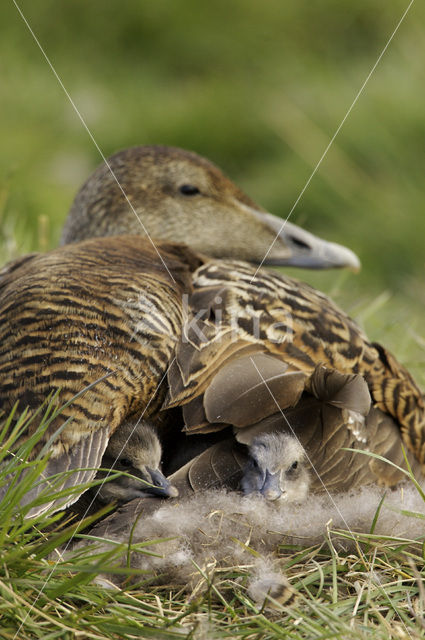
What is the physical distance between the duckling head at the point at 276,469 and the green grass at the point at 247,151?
7.7 inches

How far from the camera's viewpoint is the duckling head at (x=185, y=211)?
438 centimetres

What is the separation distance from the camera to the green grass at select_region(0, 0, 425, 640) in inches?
95.4

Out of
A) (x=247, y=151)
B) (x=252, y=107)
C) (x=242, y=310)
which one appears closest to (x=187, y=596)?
(x=242, y=310)

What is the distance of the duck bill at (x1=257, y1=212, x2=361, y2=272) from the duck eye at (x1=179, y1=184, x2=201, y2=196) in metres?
0.34

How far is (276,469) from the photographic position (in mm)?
2762

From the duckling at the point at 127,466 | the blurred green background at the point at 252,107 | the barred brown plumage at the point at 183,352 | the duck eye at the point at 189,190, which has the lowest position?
the blurred green background at the point at 252,107

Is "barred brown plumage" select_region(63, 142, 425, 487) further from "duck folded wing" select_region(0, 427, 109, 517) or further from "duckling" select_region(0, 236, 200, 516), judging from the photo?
"duck folded wing" select_region(0, 427, 109, 517)

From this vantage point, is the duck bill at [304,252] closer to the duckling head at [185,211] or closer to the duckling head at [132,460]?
the duckling head at [185,211]

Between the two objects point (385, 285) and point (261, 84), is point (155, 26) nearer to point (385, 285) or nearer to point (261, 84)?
point (261, 84)

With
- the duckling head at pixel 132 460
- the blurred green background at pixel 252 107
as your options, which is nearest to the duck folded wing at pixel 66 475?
the duckling head at pixel 132 460

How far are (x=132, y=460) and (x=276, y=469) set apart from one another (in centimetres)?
41

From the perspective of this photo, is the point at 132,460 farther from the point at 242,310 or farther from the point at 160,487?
the point at 242,310

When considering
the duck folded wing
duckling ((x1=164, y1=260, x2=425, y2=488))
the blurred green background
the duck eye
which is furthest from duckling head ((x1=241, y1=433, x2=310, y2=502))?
the blurred green background

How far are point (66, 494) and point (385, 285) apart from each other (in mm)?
5275
